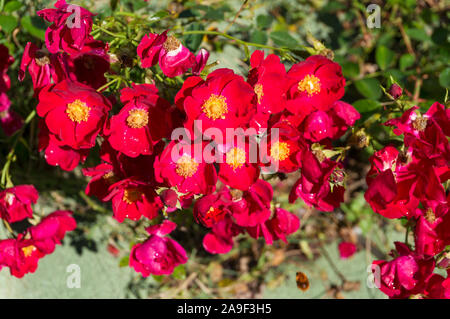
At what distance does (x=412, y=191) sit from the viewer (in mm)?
932

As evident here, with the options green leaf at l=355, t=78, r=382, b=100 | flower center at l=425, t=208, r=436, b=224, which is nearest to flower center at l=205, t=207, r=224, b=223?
flower center at l=425, t=208, r=436, b=224

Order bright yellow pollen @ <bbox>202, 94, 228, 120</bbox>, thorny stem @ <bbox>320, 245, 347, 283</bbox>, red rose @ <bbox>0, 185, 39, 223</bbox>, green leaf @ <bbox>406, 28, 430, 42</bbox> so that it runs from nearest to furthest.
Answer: bright yellow pollen @ <bbox>202, 94, 228, 120</bbox>, red rose @ <bbox>0, 185, 39, 223</bbox>, green leaf @ <bbox>406, 28, 430, 42</bbox>, thorny stem @ <bbox>320, 245, 347, 283</bbox>

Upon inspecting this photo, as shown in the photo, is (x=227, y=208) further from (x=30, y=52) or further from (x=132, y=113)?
(x=30, y=52)

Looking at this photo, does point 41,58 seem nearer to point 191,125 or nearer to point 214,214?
point 191,125

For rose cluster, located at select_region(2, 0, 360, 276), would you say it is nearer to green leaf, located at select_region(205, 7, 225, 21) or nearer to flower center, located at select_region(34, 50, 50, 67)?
flower center, located at select_region(34, 50, 50, 67)

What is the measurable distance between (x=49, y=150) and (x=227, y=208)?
0.48 meters

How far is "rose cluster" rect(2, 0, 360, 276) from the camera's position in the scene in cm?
90

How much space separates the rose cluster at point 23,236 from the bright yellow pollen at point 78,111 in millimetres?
355

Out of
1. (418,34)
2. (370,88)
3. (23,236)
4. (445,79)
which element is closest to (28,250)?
(23,236)

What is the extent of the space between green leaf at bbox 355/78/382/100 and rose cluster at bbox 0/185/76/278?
1.13 meters

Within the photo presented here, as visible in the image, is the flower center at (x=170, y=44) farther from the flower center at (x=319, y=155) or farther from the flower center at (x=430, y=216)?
the flower center at (x=430, y=216)

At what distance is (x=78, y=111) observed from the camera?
989 mm

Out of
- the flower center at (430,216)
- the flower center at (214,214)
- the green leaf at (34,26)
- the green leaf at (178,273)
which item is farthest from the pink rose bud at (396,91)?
the green leaf at (34,26)

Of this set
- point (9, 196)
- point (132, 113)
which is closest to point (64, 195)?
point (9, 196)
